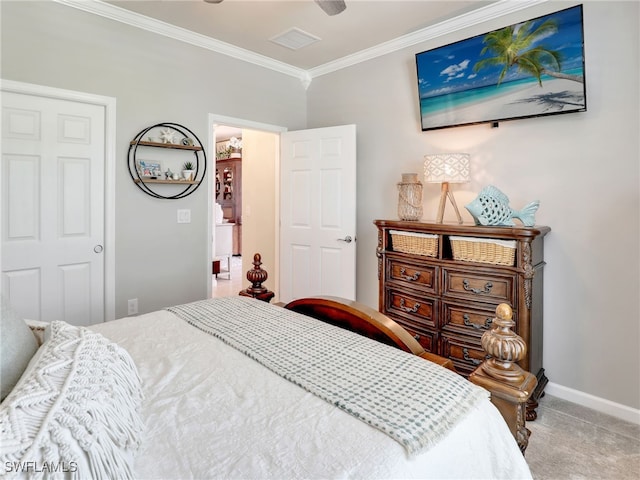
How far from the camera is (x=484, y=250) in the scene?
235 cm

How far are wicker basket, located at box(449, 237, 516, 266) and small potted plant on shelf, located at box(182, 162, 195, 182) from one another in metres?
2.20

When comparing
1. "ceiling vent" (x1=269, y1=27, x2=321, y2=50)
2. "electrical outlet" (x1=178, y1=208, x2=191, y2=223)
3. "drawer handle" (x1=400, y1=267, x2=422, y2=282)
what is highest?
"ceiling vent" (x1=269, y1=27, x2=321, y2=50)

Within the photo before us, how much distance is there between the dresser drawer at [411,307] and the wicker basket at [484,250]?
0.38 metres

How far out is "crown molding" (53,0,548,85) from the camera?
2.67 metres

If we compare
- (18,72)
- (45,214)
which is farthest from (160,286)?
(18,72)

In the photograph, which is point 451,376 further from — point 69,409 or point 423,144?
point 423,144

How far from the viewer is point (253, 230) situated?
15.6ft

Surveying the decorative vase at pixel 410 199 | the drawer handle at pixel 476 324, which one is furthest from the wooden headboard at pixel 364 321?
the decorative vase at pixel 410 199

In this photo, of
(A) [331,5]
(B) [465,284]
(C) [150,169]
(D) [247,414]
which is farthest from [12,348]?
(C) [150,169]

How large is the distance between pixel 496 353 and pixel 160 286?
2.78 meters

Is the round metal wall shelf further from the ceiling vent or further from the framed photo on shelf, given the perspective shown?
the ceiling vent

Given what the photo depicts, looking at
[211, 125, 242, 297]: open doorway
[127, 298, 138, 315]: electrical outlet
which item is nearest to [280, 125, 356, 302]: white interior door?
[127, 298, 138, 315]: electrical outlet

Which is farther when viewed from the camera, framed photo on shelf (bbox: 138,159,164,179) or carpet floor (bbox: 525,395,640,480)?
framed photo on shelf (bbox: 138,159,164,179)

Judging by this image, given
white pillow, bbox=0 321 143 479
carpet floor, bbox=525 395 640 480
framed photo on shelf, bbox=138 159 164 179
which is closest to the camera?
white pillow, bbox=0 321 143 479
